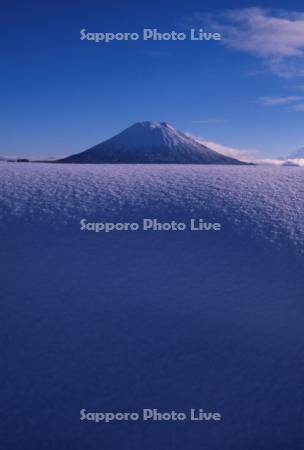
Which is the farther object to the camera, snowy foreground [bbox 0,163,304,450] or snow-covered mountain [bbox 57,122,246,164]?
snow-covered mountain [bbox 57,122,246,164]

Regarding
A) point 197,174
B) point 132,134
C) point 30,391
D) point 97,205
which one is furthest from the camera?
point 132,134

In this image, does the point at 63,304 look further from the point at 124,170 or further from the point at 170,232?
the point at 124,170

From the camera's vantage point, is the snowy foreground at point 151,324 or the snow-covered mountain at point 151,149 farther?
the snow-covered mountain at point 151,149

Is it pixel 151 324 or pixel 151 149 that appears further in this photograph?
pixel 151 149

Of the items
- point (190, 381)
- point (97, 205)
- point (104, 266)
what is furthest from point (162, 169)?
point (190, 381)

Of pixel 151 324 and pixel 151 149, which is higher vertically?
pixel 151 149
